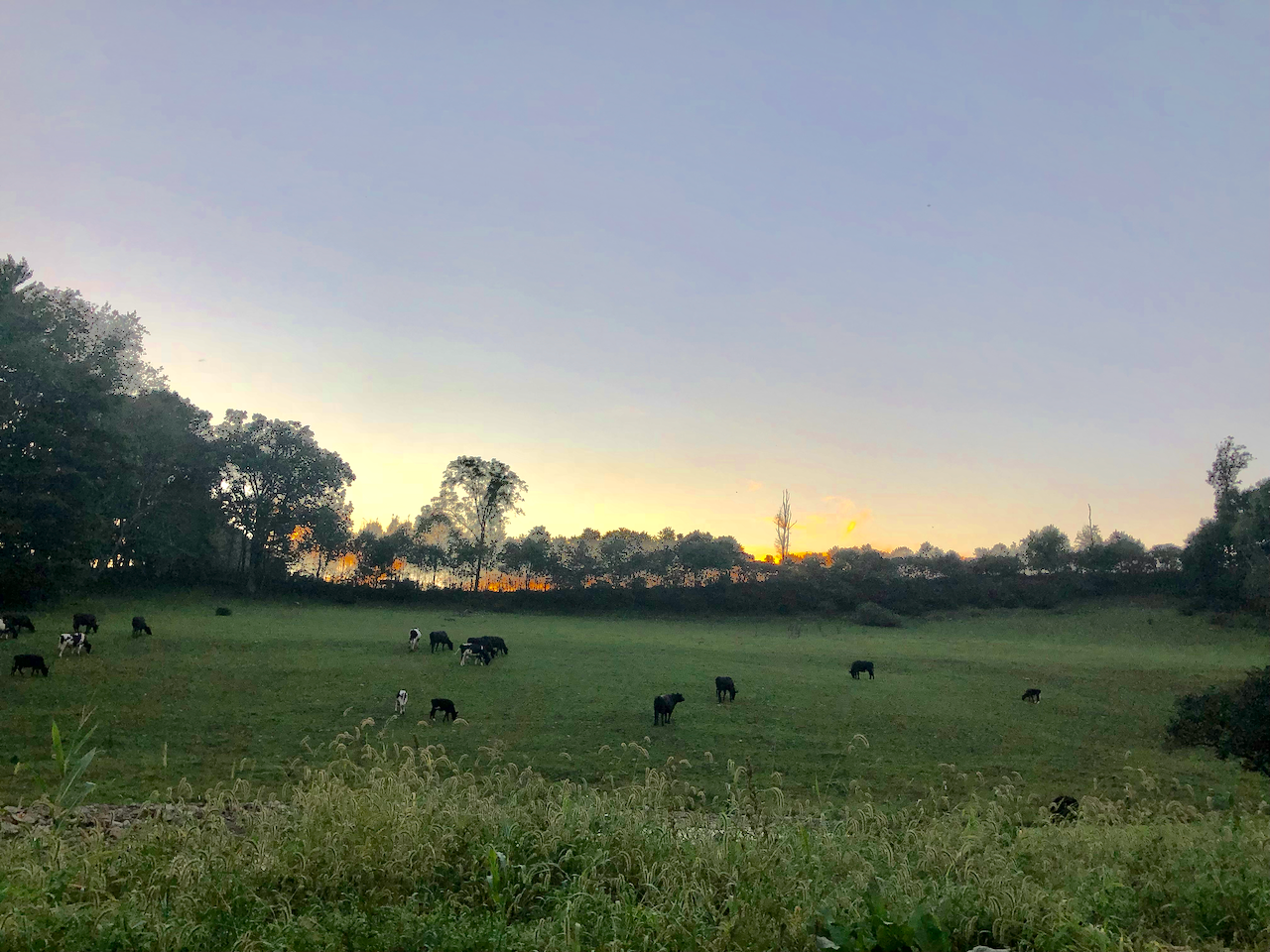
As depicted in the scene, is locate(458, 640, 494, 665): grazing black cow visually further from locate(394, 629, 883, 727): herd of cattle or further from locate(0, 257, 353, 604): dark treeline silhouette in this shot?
locate(0, 257, 353, 604): dark treeline silhouette

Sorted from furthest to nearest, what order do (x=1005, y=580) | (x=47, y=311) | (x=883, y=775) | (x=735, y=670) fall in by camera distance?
1. (x=1005, y=580)
2. (x=47, y=311)
3. (x=735, y=670)
4. (x=883, y=775)

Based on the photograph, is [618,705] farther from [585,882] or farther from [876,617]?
[876,617]

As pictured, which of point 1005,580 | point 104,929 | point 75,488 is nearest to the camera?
point 104,929

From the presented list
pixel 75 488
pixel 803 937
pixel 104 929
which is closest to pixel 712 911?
pixel 803 937

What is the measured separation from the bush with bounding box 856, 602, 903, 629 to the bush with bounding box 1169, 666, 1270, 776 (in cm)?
4494

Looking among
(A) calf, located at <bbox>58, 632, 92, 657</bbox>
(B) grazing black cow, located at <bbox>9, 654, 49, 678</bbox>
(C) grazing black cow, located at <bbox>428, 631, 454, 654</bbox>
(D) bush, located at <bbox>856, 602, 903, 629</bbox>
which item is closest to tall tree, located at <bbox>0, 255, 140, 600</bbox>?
(A) calf, located at <bbox>58, 632, 92, 657</bbox>

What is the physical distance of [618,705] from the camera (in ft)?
85.3

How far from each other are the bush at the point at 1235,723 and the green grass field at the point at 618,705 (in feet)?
3.42

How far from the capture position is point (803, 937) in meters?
6.22

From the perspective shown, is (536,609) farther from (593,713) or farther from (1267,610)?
(1267,610)

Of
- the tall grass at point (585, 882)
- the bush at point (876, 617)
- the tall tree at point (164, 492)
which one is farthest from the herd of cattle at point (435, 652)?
the bush at point (876, 617)

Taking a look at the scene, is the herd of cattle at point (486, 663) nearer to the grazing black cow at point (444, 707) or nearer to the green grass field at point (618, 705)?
the grazing black cow at point (444, 707)

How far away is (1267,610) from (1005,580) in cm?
2165

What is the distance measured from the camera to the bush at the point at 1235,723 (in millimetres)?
17438
